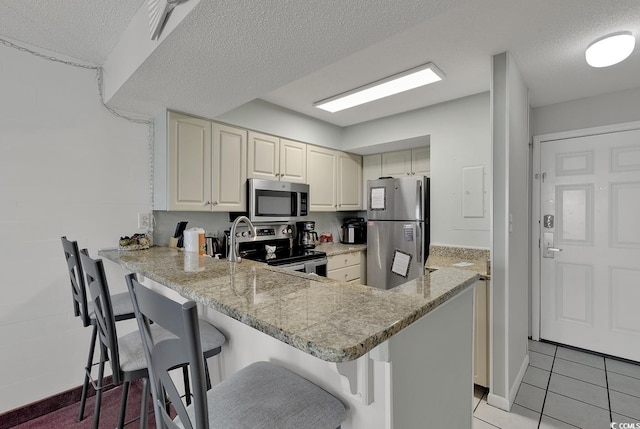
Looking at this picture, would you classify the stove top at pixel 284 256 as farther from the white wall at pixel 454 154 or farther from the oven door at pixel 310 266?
the white wall at pixel 454 154

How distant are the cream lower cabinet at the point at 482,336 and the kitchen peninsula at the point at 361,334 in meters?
0.87

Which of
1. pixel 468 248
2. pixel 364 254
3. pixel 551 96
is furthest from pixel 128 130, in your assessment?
pixel 551 96

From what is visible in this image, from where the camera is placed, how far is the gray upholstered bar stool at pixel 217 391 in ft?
2.09

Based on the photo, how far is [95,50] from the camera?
205 cm

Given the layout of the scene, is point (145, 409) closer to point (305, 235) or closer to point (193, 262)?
point (193, 262)

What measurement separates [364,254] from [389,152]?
1.35m

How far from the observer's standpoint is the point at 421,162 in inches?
140

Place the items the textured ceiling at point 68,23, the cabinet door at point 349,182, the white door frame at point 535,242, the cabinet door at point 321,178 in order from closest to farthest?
the textured ceiling at point 68,23
the white door frame at point 535,242
the cabinet door at point 321,178
the cabinet door at point 349,182

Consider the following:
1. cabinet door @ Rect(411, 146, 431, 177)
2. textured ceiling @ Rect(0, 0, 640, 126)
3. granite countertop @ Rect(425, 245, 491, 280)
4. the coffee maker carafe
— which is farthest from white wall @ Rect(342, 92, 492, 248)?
the coffee maker carafe

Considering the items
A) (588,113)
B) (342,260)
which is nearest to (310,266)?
(342,260)

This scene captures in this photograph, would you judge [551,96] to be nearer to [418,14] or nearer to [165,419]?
[418,14]

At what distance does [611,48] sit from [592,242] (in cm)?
180

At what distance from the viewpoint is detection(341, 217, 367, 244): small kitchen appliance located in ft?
13.1

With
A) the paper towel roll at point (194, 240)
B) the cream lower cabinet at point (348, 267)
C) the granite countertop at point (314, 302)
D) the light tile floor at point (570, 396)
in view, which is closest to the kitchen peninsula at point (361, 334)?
the granite countertop at point (314, 302)
